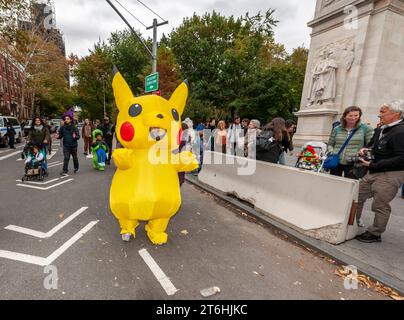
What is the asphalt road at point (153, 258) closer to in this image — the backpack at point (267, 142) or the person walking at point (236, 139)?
the backpack at point (267, 142)

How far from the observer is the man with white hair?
3.29 metres

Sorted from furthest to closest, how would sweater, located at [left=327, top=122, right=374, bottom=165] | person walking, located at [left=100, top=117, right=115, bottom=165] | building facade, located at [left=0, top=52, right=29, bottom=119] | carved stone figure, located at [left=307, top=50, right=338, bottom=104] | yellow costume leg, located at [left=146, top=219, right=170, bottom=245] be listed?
building facade, located at [left=0, top=52, right=29, bottom=119] → carved stone figure, located at [left=307, top=50, right=338, bottom=104] → person walking, located at [left=100, top=117, right=115, bottom=165] → sweater, located at [left=327, top=122, right=374, bottom=165] → yellow costume leg, located at [left=146, top=219, right=170, bottom=245]

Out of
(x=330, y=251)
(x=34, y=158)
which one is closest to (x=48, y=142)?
(x=34, y=158)

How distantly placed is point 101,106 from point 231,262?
41.2 meters

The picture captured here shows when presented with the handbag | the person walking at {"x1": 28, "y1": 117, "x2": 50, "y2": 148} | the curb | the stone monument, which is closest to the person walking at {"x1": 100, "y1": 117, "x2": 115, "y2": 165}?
the person walking at {"x1": 28, "y1": 117, "x2": 50, "y2": 148}

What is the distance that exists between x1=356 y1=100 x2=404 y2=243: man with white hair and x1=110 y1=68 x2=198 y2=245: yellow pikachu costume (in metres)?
2.94

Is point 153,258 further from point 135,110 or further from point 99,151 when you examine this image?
point 99,151

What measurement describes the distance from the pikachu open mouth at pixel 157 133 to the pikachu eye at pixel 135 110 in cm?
28

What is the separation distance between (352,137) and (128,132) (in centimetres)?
372

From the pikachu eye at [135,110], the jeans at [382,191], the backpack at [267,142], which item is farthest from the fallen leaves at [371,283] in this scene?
the pikachu eye at [135,110]

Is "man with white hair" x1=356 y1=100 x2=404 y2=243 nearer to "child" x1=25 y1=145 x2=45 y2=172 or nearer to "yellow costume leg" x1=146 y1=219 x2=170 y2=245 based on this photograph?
"yellow costume leg" x1=146 y1=219 x2=170 y2=245

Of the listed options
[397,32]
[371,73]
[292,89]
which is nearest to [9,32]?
[371,73]
